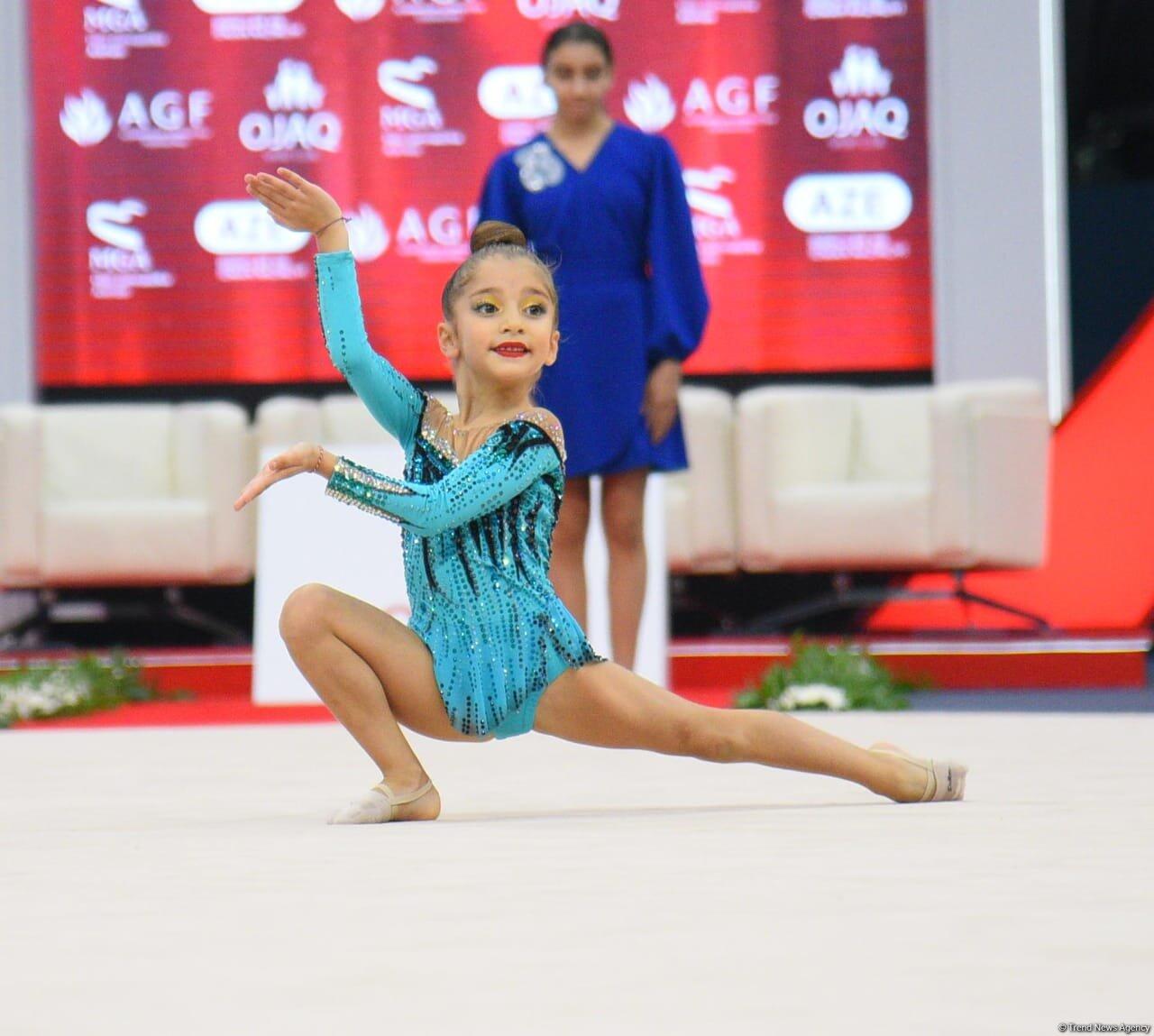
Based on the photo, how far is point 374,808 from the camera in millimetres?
2035

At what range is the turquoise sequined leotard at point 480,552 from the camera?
2051 mm

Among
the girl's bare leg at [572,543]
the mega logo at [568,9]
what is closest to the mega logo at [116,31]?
the mega logo at [568,9]

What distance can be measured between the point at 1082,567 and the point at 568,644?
408 centimetres

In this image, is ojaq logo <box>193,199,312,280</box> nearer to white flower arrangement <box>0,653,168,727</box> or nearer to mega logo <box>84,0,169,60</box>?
mega logo <box>84,0,169,60</box>

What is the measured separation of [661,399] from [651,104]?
105 inches

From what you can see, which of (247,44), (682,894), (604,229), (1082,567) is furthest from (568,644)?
(247,44)

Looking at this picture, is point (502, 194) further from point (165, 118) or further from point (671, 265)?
point (165, 118)

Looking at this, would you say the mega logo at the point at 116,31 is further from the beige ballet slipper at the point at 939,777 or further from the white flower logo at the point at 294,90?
the beige ballet slipper at the point at 939,777

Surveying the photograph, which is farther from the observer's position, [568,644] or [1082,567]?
[1082,567]

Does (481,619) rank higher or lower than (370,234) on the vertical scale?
lower

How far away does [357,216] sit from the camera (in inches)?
245

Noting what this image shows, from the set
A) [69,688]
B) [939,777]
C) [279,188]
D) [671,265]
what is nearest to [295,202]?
[279,188]

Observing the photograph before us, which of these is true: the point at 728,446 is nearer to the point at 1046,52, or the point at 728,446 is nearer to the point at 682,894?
the point at 1046,52

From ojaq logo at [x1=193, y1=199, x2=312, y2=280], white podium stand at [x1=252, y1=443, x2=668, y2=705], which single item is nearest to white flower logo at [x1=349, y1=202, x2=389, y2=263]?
ojaq logo at [x1=193, y1=199, x2=312, y2=280]
